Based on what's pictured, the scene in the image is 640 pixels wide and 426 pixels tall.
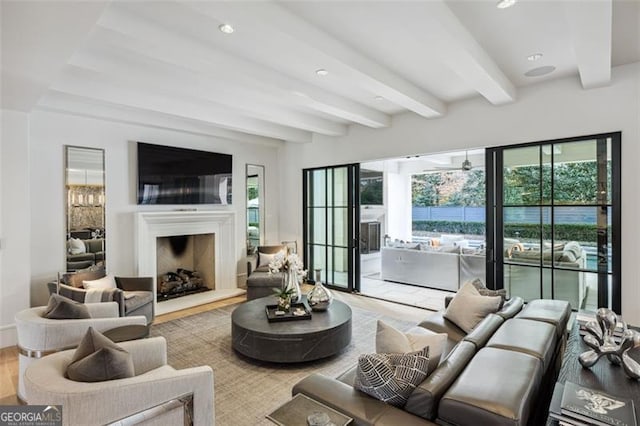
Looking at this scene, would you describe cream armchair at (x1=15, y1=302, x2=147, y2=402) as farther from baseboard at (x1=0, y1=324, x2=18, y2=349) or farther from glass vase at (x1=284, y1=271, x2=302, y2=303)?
glass vase at (x1=284, y1=271, x2=302, y2=303)

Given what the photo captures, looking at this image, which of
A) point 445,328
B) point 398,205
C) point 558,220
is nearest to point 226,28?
point 445,328

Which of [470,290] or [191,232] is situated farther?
[191,232]

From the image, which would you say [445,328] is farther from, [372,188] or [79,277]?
[372,188]

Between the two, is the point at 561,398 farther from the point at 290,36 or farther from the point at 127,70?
the point at 127,70

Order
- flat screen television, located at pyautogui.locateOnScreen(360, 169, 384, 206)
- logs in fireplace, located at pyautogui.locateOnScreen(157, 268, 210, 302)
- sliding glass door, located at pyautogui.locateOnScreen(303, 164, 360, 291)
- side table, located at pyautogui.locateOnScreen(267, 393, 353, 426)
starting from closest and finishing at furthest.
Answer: side table, located at pyautogui.locateOnScreen(267, 393, 353, 426), logs in fireplace, located at pyautogui.locateOnScreen(157, 268, 210, 302), sliding glass door, located at pyautogui.locateOnScreen(303, 164, 360, 291), flat screen television, located at pyautogui.locateOnScreen(360, 169, 384, 206)

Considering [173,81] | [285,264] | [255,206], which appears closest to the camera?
[173,81]

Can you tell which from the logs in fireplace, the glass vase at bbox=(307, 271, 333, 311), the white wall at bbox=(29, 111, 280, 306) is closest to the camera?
the glass vase at bbox=(307, 271, 333, 311)

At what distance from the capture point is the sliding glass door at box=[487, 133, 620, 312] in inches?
143

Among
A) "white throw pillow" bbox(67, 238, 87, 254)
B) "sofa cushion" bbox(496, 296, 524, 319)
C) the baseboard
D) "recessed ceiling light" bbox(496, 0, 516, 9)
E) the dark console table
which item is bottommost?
the baseboard

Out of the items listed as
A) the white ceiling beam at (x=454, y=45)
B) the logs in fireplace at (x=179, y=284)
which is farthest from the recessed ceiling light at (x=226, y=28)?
the logs in fireplace at (x=179, y=284)

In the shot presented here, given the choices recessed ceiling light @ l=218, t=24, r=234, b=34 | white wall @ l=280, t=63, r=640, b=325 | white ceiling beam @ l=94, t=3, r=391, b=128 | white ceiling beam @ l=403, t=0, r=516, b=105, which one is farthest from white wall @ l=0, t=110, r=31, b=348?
white wall @ l=280, t=63, r=640, b=325

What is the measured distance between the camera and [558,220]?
12.9 feet

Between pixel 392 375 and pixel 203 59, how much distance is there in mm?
2831

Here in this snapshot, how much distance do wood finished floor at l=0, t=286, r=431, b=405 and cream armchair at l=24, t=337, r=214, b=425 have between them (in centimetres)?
144
